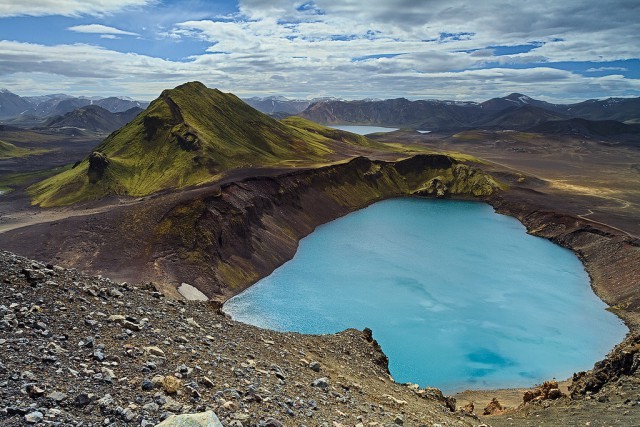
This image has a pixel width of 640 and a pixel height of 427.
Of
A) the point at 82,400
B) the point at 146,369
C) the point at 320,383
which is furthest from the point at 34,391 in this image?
the point at 320,383

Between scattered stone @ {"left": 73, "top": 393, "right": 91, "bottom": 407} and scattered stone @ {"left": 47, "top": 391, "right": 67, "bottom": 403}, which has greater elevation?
scattered stone @ {"left": 47, "top": 391, "right": 67, "bottom": 403}

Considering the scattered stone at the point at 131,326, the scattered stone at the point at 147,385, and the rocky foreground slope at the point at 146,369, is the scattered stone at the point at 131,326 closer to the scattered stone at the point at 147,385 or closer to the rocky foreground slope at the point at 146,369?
the rocky foreground slope at the point at 146,369

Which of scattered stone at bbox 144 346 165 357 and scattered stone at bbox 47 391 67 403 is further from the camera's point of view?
scattered stone at bbox 144 346 165 357

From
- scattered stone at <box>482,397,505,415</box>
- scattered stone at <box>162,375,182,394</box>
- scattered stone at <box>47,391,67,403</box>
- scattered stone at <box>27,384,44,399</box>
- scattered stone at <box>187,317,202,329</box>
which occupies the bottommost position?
scattered stone at <box>482,397,505,415</box>

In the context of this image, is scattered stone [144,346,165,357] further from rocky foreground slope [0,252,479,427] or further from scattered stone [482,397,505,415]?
scattered stone [482,397,505,415]

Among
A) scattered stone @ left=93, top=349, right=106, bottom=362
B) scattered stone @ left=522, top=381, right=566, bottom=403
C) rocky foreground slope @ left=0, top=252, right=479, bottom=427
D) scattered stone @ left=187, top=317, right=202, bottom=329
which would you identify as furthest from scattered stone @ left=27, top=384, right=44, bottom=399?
scattered stone @ left=522, top=381, right=566, bottom=403

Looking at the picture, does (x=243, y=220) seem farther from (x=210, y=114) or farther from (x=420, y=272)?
(x=210, y=114)

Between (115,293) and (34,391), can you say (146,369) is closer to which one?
(34,391)

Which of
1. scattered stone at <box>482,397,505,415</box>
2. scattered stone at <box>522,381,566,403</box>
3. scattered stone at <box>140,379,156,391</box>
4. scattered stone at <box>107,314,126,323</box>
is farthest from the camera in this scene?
scattered stone at <box>482,397,505,415</box>
